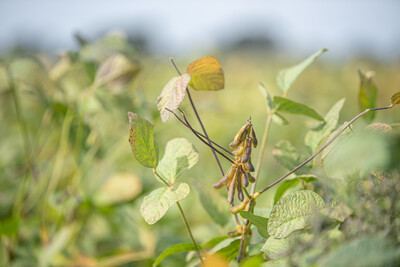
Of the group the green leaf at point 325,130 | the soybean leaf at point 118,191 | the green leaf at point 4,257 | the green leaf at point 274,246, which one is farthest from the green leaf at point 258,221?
the green leaf at point 4,257

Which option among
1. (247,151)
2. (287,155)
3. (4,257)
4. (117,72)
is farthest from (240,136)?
(4,257)

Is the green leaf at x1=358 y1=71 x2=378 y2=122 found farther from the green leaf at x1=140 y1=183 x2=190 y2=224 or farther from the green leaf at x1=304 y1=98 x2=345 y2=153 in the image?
the green leaf at x1=140 y1=183 x2=190 y2=224

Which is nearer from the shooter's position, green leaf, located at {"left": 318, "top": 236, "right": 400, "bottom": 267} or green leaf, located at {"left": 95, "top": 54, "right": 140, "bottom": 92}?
green leaf, located at {"left": 318, "top": 236, "right": 400, "bottom": 267}

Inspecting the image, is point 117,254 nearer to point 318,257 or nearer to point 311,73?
point 318,257

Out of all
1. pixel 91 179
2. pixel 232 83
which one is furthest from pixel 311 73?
pixel 91 179

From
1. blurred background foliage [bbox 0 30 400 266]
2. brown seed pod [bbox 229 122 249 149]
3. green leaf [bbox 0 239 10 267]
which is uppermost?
brown seed pod [bbox 229 122 249 149]

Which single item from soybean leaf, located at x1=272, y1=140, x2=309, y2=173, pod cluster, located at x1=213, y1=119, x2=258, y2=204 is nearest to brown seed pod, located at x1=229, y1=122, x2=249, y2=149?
pod cluster, located at x1=213, y1=119, x2=258, y2=204

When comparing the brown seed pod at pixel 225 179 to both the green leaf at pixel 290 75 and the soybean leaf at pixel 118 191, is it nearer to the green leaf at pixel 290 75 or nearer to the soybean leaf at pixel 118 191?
the green leaf at pixel 290 75
